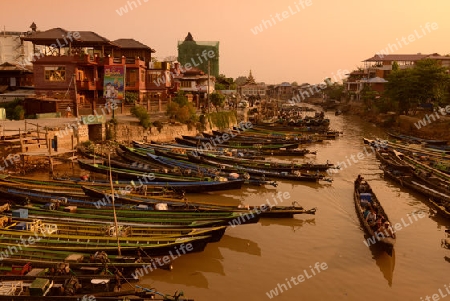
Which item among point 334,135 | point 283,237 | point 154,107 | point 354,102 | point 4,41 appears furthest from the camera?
point 354,102

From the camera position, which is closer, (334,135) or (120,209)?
(120,209)

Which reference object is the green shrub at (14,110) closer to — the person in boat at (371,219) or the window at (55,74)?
the window at (55,74)

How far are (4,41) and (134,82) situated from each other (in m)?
35.9

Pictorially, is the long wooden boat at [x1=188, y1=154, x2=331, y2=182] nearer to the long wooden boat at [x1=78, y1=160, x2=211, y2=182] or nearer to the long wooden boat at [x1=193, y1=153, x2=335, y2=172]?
the long wooden boat at [x1=193, y1=153, x2=335, y2=172]

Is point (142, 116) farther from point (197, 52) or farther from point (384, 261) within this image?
point (197, 52)

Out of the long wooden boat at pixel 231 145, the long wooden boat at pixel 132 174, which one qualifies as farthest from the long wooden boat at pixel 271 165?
the long wooden boat at pixel 231 145

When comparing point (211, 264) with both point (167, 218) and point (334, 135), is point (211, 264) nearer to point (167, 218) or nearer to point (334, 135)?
point (167, 218)

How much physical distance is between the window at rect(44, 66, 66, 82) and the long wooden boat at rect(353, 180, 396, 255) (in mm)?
32401

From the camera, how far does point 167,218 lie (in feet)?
58.9

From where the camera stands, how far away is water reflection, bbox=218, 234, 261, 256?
17.9m

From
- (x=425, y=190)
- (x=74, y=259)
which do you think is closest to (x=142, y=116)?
(x=74, y=259)

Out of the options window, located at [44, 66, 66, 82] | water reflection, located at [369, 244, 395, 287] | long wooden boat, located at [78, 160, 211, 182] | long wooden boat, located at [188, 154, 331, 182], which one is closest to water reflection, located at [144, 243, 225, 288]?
water reflection, located at [369, 244, 395, 287]

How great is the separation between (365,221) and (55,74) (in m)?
35.4

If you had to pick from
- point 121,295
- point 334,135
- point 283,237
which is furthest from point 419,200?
point 334,135
